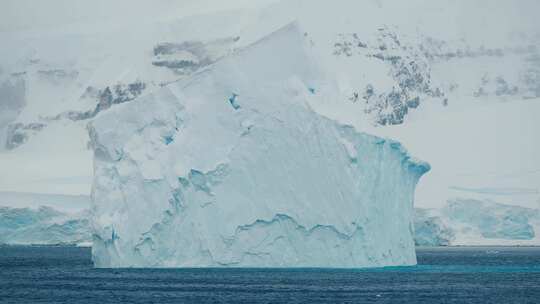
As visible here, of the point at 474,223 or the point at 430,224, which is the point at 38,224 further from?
the point at 474,223

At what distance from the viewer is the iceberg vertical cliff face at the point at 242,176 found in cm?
3800

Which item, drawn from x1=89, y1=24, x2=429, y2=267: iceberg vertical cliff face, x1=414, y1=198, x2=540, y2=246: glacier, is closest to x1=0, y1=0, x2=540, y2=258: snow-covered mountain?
x1=414, y1=198, x2=540, y2=246: glacier

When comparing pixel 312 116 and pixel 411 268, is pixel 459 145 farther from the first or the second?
pixel 312 116

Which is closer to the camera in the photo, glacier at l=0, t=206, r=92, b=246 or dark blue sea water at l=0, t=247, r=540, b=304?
dark blue sea water at l=0, t=247, r=540, b=304

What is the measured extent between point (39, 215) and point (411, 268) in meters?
27.7

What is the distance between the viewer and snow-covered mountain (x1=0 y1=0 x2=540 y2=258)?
4272 inches

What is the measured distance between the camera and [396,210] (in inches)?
1613

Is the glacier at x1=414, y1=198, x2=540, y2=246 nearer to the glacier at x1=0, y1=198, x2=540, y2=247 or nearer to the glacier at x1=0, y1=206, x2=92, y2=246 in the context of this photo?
the glacier at x1=0, y1=198, x2=540, y2=247

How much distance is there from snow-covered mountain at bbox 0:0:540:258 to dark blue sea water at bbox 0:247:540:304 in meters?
55.0

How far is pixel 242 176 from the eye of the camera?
38562mm

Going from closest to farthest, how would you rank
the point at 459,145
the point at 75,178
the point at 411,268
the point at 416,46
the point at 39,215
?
1. the point at 411,268
2. the point at 39,215
3. the point at 75,178
4. the point at 459,145
5. the point at 416,46

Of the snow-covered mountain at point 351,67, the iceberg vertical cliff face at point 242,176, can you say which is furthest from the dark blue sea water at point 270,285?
the snow-covered mountain at point 351,67

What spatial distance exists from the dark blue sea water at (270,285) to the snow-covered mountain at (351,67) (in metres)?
55.0

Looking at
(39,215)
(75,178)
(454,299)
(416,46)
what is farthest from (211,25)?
(454,299)
